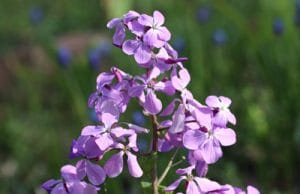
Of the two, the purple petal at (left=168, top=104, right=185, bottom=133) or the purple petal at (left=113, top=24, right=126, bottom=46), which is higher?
the purple petal at (left=113, top=24, right=126, bottom=46)

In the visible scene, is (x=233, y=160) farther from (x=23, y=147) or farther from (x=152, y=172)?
(x=152, y=172)

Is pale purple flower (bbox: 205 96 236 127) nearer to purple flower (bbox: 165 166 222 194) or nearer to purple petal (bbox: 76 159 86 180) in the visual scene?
purple flower (bbox: 165 166 222 194)

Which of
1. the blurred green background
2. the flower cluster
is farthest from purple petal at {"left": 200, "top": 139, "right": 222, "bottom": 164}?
the blurred green background

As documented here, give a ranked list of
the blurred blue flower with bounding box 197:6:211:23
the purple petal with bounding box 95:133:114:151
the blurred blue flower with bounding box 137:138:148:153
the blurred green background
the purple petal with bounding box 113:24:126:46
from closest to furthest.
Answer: the purple petal with bounding box 95:133:114:151 < the purple petal with bounding box 113:24:126:46 < the blurred blue flower with bounding box 137:138:148:153 < the blurred green background < the blurred blue flower with bounding box 197:6:211:23

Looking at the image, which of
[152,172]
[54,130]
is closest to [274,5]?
[54,130]

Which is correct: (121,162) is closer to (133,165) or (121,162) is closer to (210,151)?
(133,165)

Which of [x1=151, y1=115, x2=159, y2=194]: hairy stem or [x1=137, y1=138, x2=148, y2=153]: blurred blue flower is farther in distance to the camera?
[x1=137, y1=138, x2=148, y2=153]: blurred blue flower
